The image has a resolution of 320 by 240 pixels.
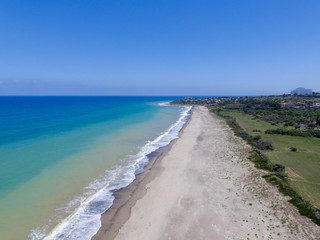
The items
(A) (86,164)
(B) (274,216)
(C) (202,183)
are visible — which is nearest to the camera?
(B) (274,216)

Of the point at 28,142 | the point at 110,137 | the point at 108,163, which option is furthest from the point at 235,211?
the point at 28,142

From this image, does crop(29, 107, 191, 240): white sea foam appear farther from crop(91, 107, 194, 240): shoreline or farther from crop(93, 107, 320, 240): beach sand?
crop(93, 107, 320, 240): beach sand

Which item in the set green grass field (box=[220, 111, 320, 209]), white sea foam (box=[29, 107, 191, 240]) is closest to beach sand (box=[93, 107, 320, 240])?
white sea foam (box=[29, 107, 191, 240])

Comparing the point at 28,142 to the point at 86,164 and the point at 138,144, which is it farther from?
the point at 138,144

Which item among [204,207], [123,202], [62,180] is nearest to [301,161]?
[204,207]

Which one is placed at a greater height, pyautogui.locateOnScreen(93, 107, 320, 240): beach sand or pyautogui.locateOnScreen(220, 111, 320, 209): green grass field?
pyautogui.locateOnScreen(220, 111, 320, 209): green grass field

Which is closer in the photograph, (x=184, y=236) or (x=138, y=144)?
(x=184, y=236)

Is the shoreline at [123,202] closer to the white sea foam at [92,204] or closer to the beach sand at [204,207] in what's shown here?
the beach sand at [204,207]

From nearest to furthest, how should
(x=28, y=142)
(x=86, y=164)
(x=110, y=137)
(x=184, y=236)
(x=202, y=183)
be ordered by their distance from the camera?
(x=184, y=236), (x=202, y=183), (x=86, y=164), (x=28, y=142), (x=110, y=137)
